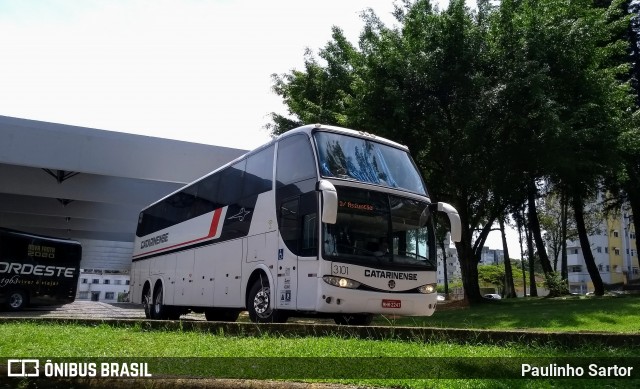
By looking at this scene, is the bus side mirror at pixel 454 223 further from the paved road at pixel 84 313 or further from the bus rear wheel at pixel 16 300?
the bus rear wheel at pixel 16 300

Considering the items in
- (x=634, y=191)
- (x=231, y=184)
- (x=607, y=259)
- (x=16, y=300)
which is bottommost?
(x=16, y=300)

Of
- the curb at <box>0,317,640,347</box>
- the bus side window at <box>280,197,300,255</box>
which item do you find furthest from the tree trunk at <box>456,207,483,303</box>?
the curb at <box>0,317,640,347</box>

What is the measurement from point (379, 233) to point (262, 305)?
2737mm

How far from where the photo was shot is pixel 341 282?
356 inches

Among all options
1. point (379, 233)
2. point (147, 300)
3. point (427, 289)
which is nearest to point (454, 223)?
point (427, 289)

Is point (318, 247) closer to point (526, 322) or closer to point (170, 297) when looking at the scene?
point (526, 322)

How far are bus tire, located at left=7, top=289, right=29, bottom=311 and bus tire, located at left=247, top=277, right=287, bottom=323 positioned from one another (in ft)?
45.8

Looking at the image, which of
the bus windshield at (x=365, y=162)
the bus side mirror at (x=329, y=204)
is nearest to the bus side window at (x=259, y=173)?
the bus windshield at (x=365, y=162)

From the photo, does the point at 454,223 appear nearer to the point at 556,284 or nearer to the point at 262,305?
the point at 262,305

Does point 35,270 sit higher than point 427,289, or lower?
higher

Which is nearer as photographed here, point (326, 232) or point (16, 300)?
point (326, 232)

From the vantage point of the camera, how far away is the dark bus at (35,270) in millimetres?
20578

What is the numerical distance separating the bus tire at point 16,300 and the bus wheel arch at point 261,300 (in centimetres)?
1389

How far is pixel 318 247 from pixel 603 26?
1536 centimetres
